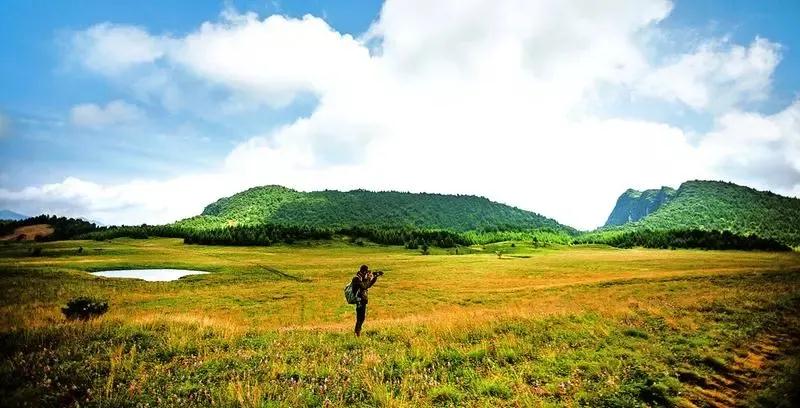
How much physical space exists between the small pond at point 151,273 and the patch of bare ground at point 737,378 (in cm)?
7608

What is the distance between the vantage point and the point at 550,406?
27.1ft

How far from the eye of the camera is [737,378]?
11031 millimetres

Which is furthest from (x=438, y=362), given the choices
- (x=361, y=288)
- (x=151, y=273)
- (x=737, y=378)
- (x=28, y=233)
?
(x=28, y=233)

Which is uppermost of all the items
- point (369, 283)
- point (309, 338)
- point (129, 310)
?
point (369, 283)

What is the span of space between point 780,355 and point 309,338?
50.2 feet

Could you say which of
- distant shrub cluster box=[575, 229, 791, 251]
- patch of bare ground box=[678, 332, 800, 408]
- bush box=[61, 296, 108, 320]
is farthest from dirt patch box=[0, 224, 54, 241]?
distant shrub cluster box=[575, 229, 791, 251]

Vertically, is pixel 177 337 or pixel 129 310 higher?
pixel 177 337

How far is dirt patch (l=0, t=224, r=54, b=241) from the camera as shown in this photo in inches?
6973

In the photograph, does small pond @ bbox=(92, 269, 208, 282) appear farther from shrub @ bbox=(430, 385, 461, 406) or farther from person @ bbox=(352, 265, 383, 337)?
shrub @ bbox=(430, 385, 461, 406)

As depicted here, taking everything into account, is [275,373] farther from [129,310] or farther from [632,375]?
[129,310]

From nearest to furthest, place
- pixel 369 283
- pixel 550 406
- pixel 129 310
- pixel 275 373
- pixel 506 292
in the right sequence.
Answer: pixel 550 406 < pixel 275 373 < pixel 369 283 < pixel 129 310 < pixel 506 292

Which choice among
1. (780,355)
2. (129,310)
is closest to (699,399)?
(780,355)

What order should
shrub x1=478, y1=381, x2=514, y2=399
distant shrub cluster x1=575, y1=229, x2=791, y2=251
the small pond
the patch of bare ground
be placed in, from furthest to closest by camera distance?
1. distant shrub cluster x1=575, y1=229, x2=791, y2=251
2. the small pond
3. the patch of bare ground
4. shrub x1=478, y1=381, x2=514, y2=399

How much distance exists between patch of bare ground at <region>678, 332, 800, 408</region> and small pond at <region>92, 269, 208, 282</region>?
7608 cm
